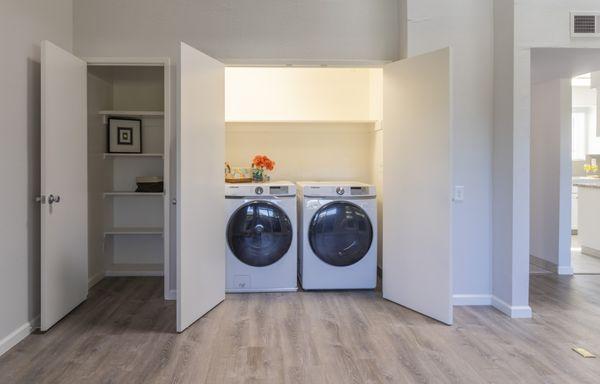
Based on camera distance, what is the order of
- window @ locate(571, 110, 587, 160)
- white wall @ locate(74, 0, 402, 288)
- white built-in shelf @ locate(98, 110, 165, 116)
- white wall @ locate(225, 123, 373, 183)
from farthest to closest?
window @ locate(571, 110, 587, 160)
white wall @ locate(225, 123, 373, 183)
white built-in shelf @ locate(98, 110, 165, 116)
white wall @ locate(74, 0, 402, 288)

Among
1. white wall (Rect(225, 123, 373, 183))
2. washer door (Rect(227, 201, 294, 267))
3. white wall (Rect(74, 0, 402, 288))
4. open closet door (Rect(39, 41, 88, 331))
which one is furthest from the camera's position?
white wall (Rect(225, 123, 373, 183))

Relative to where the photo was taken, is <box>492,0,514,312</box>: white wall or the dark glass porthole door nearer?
<box>492,0,514,312</box>: white wall

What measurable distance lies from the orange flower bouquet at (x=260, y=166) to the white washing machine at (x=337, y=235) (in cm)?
65

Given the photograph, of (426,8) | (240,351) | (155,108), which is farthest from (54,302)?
(426,8)

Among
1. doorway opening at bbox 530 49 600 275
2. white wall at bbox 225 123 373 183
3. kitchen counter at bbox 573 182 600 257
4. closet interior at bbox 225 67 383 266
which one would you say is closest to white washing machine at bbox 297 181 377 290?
closet interior at bbox 225 67 383 266

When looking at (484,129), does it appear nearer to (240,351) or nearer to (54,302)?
(240,351)

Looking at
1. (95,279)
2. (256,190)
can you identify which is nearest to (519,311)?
(256,190)

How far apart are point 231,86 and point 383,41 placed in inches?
62.5

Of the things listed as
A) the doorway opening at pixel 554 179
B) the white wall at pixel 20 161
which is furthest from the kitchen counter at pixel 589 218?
the white wall at pixel 20 161

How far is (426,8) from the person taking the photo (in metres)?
3.19

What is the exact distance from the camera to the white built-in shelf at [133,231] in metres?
3.96

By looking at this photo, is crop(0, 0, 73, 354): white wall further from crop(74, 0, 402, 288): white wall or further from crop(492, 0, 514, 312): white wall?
crop(492, 0, 514, 312): white wall

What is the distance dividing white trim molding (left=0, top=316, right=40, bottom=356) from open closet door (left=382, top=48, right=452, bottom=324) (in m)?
2.55

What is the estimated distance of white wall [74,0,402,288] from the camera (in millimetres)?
3283
